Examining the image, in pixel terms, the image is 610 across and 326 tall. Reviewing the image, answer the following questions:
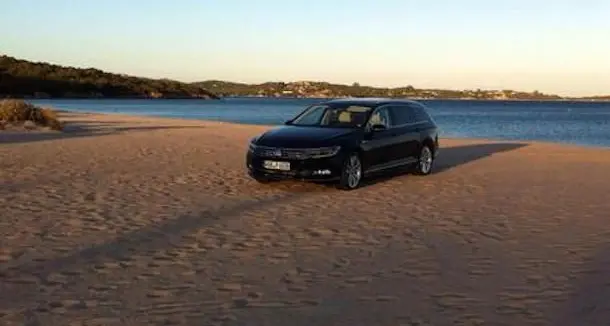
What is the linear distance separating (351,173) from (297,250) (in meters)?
5.12

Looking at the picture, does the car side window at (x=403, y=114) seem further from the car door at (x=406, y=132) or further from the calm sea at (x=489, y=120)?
A: the calm sea at (x=489, y=120)

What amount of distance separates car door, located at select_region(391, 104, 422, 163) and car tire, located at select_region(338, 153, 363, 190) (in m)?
1.48

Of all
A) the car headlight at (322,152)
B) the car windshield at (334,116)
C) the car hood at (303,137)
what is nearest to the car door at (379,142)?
the car windshield at (334,116)

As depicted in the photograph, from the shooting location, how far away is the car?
12875mm

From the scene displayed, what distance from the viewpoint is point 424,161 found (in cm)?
1582

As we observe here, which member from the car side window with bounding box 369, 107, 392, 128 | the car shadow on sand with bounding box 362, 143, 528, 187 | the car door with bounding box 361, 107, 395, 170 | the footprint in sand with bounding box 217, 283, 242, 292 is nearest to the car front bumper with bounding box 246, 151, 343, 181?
the car door with bounding box 361, 107, 395, 170

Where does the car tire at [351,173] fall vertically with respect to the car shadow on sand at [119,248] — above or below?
above

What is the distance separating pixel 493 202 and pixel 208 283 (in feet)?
20.9

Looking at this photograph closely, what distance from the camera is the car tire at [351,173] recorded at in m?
13.0

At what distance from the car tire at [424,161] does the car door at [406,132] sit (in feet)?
0.53

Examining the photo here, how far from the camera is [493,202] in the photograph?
1202 centimetres

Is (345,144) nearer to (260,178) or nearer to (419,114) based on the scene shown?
(260,178)

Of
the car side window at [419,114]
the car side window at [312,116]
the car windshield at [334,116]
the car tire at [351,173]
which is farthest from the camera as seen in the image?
the car side window at [419,114]

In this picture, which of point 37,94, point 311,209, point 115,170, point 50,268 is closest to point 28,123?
point 115,170
